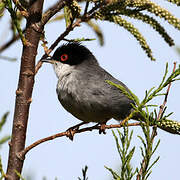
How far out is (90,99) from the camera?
12.2ft

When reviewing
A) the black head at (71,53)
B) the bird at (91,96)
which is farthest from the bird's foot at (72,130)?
the black head at (71,53)

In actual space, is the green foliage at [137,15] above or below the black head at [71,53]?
below

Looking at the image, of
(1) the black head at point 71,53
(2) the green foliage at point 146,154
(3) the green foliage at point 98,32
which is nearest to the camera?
(2) the green foliage at point 146,154

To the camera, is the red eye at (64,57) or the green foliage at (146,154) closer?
the green foliage at (146,154)

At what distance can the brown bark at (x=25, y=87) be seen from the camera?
7.70 feet

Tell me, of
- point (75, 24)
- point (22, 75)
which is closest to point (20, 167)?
point (22, 75)

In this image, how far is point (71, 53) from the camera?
497 centimetres

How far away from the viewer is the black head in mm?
4914

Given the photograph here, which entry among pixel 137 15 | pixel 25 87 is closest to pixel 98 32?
pixel 137 15

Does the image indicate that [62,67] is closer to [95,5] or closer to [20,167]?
[95,5]

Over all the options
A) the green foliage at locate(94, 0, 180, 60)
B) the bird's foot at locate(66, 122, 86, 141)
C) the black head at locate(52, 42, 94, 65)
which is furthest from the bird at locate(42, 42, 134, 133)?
the green foliage at locate(94, 0, 180, 60)

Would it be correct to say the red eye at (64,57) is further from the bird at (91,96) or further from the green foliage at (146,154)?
the green foliage at (146,154)

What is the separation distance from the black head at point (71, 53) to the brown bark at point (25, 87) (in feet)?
8.07

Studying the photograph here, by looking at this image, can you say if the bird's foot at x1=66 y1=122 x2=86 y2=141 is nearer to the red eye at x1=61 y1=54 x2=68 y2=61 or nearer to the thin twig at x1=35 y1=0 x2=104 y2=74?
the red eye at x1=61 y1=54 x2=68 y2=61
